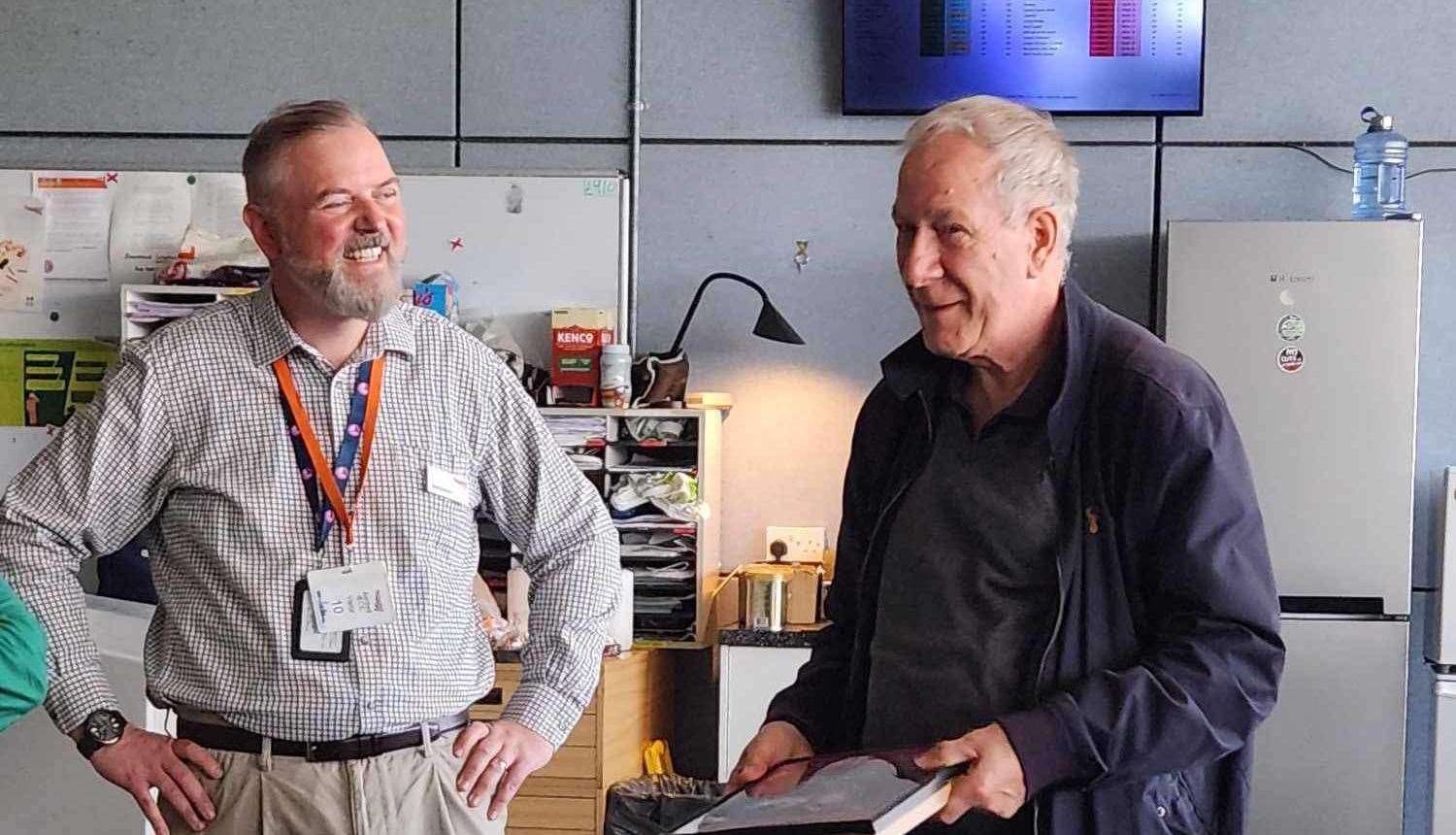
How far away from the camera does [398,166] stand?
4.52m

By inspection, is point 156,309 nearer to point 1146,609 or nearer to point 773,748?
point 773,748

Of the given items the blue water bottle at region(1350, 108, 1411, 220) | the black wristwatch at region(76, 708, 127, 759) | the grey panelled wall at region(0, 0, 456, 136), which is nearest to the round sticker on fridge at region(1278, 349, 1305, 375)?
the blue water bottle at region(1350, 108, 1411, 220)

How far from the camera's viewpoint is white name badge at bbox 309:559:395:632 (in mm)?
1920

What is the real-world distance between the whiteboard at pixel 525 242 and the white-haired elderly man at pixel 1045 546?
271cm

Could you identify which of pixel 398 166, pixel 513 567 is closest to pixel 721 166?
pixel 398 166

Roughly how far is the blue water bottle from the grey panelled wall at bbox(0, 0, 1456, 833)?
11cm

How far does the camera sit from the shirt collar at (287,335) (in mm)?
2027

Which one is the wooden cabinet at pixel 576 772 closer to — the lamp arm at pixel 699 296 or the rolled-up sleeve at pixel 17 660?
the lamp arm at pixel 699 296

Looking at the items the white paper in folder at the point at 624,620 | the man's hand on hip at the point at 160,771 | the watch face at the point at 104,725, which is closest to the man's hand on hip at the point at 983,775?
the man's hand on hip at the point at 160,771

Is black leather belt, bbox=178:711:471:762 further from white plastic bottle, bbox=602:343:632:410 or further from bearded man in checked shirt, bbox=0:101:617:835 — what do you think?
white plastic bottle, bbox=602:343:632:410

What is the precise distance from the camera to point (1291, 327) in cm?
384

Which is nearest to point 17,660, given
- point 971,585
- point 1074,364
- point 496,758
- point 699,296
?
point 496,758

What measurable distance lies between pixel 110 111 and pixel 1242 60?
10.3ft

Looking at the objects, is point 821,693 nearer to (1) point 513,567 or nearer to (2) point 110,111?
(1) point 513,567
